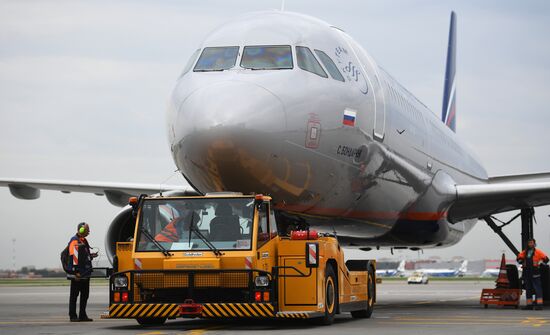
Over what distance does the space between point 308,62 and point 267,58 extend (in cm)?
62

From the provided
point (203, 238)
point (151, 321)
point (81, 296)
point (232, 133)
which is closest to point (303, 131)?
point (232, 133)

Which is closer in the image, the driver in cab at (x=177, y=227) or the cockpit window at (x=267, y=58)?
the driver in cab at (x=177, y=227)

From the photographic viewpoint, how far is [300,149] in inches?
515

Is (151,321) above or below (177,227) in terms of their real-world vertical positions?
below

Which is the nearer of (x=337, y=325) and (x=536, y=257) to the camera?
(x=337, y=325)

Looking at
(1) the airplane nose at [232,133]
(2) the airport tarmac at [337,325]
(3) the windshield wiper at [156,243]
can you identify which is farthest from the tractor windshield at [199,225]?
(2) the airport tarmac at [337,325]

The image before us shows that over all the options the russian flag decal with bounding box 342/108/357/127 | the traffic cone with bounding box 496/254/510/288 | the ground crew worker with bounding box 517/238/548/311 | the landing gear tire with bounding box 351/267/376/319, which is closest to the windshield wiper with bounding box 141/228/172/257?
the russian flag decal with bounding box 342/108/357/127

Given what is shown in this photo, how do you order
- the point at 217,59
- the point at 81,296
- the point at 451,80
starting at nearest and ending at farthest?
the point at 217,59 < the point at 81,296 < the point at 451,80

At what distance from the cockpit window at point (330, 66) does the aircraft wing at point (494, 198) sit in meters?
6.08

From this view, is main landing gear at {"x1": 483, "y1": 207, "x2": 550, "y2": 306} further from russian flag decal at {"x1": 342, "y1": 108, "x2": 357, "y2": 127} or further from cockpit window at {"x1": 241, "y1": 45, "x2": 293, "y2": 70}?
cockpit window at {"x1": 241, "y1": 45, "x2": 293, "y2": 70}

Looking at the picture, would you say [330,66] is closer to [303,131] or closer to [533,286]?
[303,131]

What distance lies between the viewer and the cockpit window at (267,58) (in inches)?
528

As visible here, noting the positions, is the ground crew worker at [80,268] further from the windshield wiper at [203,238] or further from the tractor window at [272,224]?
the tractor window at [272,224]

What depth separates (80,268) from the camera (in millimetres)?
14797
